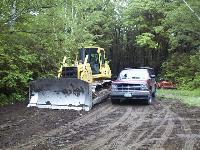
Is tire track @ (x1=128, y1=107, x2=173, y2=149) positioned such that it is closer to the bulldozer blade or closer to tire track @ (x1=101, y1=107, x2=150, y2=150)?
tire track @ (x1=101, y1=107, x2=150, y2=150)

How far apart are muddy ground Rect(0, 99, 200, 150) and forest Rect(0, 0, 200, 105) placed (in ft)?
8.68

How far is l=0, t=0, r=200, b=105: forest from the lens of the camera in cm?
1809

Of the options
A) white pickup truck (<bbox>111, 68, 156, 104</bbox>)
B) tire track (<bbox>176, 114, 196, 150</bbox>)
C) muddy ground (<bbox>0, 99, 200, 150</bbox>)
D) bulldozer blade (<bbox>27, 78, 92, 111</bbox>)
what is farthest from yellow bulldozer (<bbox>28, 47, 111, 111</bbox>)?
tire track (<bbox>176, 114, 196, 150</bbox>)

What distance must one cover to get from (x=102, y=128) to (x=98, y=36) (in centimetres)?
2875

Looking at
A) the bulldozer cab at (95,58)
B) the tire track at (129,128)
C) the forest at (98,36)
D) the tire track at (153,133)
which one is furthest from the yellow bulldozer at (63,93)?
the tire track at (153,133)

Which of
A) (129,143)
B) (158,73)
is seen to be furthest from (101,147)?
(158,73)

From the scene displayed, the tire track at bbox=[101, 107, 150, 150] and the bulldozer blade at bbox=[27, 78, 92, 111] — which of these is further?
the bulldozer blade at bbox=[27, 78, 92, 111]

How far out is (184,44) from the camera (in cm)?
3894

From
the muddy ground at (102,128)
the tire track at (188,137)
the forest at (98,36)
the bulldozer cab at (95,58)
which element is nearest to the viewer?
the tire track at (188,137)

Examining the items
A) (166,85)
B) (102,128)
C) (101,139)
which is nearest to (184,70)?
(166,85)

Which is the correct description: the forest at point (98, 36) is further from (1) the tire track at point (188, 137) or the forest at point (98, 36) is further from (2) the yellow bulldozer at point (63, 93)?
(1) the tire track at point (188, 137)

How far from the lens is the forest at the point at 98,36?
18.1 meters

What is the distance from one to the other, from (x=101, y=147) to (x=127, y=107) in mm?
8588

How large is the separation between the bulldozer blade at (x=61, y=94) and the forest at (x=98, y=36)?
1.38 metres
